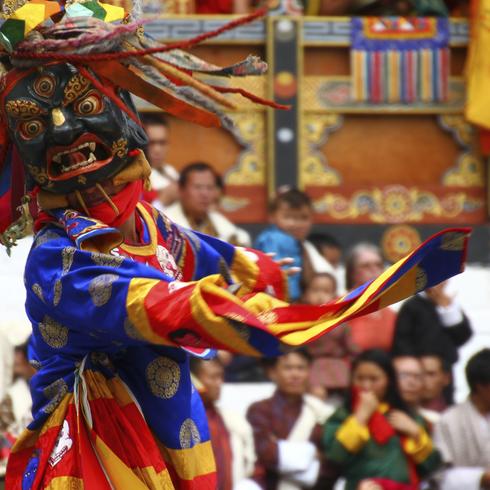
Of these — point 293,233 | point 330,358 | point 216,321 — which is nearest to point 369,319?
point 330,358

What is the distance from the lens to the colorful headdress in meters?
3.57

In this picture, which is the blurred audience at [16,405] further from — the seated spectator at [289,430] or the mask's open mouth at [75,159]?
the mask's open mouth at [75,159]

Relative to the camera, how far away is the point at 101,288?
3.38 m

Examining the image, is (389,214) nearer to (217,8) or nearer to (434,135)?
(434,135)

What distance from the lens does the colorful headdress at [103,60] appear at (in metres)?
3.57

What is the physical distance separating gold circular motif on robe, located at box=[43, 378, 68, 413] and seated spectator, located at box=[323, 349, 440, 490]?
228cm

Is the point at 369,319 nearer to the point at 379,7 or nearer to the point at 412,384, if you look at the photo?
the point at 412,384

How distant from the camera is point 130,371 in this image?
3777 millimetres

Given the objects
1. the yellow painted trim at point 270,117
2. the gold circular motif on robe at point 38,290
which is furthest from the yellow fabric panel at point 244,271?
the yellow painted trim at point 270,117

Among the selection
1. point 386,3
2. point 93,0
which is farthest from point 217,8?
point 93,0

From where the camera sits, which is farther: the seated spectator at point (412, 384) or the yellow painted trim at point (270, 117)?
the yellow painted trim at point (270, 117)

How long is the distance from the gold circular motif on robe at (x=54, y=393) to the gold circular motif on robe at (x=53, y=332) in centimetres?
11

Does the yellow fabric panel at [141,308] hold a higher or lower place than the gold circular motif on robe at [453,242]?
lower

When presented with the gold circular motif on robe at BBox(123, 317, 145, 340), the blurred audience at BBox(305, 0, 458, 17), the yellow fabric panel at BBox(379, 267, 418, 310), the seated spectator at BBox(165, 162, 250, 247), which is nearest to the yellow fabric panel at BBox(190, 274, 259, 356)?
the gold circular motif on robe at BBox(123, 317, 145, 340)
